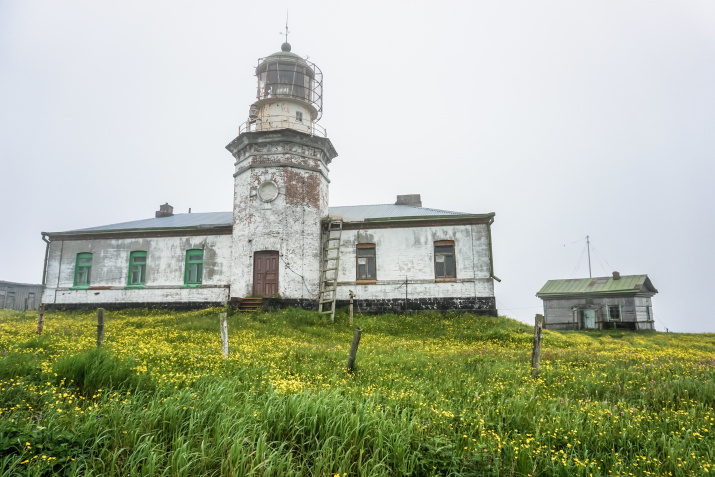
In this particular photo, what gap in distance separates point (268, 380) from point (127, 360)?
219 cm

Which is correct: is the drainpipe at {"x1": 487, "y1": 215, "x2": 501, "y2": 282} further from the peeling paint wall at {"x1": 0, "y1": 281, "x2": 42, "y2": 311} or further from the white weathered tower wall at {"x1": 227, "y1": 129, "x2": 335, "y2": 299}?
the peeling paint wall at {"x1": 0, "y1": 281, "x2": 42, "y2": 311}

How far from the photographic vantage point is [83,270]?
82.6ft

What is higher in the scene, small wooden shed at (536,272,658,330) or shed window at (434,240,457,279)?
shed window at (434,240,457,279)

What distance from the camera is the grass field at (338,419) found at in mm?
4516

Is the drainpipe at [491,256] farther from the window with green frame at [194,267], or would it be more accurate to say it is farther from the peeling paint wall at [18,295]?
the peeling paint wall at [18,295]

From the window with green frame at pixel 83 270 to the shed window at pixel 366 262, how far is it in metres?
14.9

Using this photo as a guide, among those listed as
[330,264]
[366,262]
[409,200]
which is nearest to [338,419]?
[330,264]

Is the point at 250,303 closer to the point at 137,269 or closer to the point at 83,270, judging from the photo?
the point at 137,269

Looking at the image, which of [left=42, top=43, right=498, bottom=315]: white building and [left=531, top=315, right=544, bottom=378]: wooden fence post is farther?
[left=42, top=43, right=498, bottom=315]: white building

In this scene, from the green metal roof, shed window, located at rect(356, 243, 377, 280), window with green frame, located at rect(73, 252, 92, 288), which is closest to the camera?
shed window, located at rect(356, 243, 377, 280)

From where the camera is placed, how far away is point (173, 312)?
22688 millimetres

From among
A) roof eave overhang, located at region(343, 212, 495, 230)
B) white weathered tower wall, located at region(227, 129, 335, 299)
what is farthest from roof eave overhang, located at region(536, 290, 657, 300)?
white weathered tower wall, located at region(227, 129, 335, 299)

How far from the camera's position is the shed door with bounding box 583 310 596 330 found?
3269cm

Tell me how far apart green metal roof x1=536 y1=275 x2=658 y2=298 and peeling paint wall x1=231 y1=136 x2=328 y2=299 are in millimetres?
21395
